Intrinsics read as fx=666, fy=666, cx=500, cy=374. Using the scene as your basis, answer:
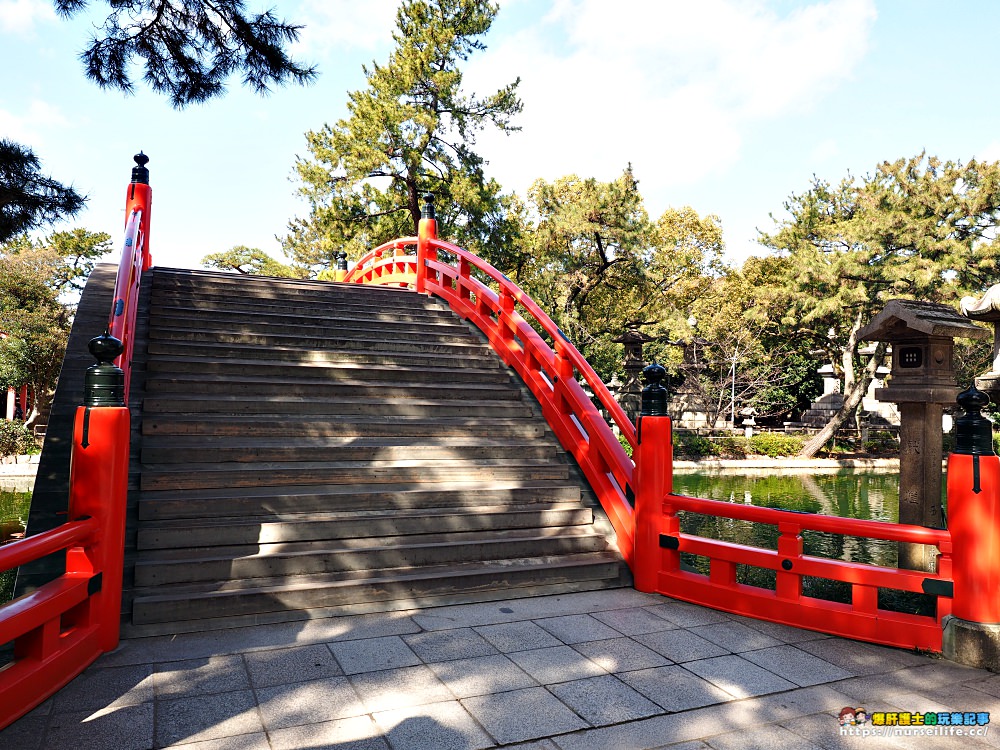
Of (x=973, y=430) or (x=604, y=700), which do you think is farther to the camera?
(x=973, y=430)

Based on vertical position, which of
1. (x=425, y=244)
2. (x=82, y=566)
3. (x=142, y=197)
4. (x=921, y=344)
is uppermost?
(x=142, y=197)

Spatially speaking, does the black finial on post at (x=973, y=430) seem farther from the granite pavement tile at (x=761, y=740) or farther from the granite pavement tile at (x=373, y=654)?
the granite pavement tile at (x=373, y=654)

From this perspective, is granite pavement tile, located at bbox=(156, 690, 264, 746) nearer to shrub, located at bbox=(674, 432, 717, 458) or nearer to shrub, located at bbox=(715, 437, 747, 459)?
shrub, located at bbox=(674, 432, 717, 458)

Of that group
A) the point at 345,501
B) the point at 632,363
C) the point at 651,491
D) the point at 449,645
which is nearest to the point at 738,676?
the point at 449,645

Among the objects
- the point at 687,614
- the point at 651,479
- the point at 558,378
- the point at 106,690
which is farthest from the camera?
the point at 558,378

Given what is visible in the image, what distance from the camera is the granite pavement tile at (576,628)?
412 centimetres

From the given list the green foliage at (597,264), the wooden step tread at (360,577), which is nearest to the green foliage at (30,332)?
the green foliage at (597,264)

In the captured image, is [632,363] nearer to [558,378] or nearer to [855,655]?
[558,378]

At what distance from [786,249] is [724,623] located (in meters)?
23.8

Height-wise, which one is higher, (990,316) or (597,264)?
(597,264)

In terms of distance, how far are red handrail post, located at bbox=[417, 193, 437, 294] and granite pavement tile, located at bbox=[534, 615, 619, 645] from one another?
277 inches

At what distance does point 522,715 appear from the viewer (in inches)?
122

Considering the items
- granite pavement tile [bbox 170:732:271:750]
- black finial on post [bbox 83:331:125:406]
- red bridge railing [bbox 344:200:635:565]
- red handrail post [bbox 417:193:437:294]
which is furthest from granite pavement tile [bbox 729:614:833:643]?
red handrail post [bbox 417:193:437:294]

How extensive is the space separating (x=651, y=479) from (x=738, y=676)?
1783 mm
